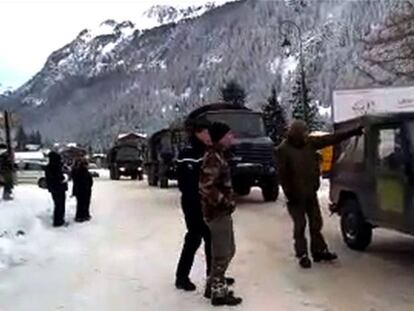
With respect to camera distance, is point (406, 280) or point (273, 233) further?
point (273, 233)

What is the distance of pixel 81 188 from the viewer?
19.8 meters

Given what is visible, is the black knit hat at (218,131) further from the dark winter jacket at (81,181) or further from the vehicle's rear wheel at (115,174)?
the vehicle's rear wheel at (115,174)

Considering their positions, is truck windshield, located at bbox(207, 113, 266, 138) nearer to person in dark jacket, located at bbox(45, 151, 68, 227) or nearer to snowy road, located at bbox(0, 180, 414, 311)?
person in dark jacket, located at bbox(45, 151, 68, 227)

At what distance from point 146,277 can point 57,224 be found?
22.9 feet

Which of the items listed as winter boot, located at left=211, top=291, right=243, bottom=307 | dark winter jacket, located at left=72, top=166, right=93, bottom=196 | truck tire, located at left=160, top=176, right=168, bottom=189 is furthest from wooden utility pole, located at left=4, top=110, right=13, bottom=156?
winter boot, located at left=211, top=291, right=243, bottom=307

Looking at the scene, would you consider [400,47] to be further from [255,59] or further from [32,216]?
[255,59]

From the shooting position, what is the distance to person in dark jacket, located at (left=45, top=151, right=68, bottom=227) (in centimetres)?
1833

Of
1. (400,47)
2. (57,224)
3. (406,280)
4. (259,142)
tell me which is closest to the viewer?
(406,280)

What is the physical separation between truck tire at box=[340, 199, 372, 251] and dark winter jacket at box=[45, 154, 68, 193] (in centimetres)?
694

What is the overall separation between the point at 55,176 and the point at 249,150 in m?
6.97

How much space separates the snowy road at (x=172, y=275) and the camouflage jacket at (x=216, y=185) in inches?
41.7

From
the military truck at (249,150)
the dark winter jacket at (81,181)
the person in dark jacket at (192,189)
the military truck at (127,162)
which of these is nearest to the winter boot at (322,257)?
the person in dark jacket at (192,189)

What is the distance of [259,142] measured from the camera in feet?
80.6

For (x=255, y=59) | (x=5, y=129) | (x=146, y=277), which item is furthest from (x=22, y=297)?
(x=255, y=59)
